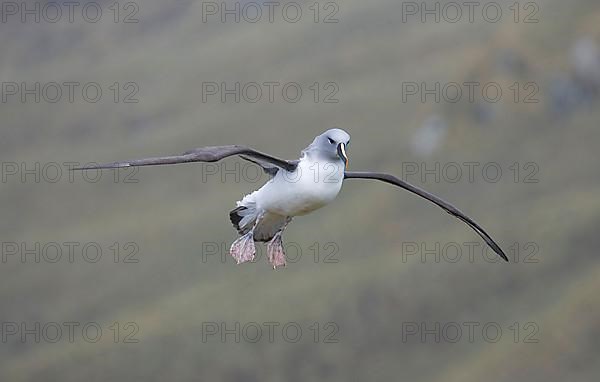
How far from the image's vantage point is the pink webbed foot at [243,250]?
21.2m

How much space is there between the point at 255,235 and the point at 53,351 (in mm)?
106981

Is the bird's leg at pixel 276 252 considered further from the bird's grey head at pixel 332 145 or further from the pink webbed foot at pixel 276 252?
the bird's grey head at pixel 332 145

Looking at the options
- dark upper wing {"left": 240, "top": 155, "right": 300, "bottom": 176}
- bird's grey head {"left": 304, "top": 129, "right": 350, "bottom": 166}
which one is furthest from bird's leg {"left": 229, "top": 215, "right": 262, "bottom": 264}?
bird's grey head {"left": 304, "top": 129, "right": 350, "bottom": 166}

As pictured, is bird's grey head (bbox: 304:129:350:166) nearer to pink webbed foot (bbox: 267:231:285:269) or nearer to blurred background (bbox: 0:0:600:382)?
pink webbed foot (bbox: 267:231:285:269)

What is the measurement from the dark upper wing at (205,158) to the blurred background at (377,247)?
67.6 meters

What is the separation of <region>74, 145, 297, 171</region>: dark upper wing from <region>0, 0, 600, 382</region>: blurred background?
67.6 meters

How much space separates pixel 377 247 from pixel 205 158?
10192 centimetres

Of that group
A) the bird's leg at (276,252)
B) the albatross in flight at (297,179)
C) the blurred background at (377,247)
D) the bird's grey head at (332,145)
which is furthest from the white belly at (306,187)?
the blurred background at (377,247)

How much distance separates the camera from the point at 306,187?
19.2 meters

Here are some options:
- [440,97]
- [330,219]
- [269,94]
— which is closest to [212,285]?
[330,219]

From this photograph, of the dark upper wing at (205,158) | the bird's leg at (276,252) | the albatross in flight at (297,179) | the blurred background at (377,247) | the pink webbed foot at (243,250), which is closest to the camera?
the dark upper wing at (205,158)

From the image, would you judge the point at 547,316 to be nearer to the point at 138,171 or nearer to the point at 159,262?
the point at 159,262

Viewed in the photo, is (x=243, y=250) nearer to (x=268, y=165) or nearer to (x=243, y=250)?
(x=243, y=250)

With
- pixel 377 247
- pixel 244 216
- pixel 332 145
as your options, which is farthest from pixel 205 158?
pixel 377 247
